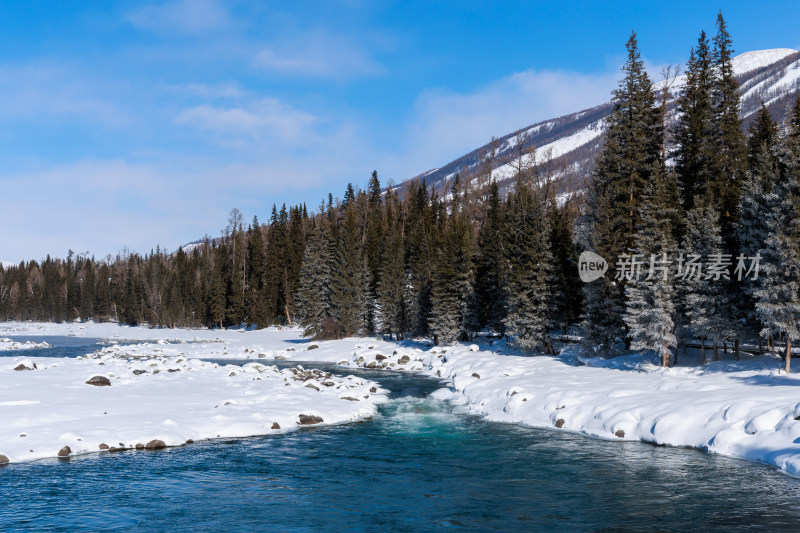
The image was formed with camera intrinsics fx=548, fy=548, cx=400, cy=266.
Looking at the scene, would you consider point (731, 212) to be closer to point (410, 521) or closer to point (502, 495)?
point (502, 495)

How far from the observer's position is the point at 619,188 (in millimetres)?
38438

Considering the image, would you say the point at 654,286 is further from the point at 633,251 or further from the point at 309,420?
the point at 309,420

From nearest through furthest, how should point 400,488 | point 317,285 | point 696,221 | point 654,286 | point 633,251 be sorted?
point 400,488, point 654,286, point 696,221, point 633,251, point 317,285

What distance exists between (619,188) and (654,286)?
31.7 feet

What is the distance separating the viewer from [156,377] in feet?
98.8

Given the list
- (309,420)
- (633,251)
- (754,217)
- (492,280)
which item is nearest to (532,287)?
(633,251)

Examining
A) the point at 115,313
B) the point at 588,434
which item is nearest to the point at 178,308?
the point at 115,313

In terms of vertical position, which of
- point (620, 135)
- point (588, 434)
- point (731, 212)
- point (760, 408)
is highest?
point (620, 135)

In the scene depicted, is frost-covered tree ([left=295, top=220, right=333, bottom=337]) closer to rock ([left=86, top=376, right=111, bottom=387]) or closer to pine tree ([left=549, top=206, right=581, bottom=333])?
pine tree ([left=549, top=206, right=581, bottom=333])

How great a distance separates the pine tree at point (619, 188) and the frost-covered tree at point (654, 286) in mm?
1794

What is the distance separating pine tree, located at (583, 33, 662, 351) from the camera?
1433 inches

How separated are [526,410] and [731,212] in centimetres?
2411

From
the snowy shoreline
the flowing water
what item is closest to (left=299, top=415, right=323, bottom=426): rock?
the snowy shoreline

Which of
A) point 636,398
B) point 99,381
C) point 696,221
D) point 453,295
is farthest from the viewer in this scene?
point 453,295
